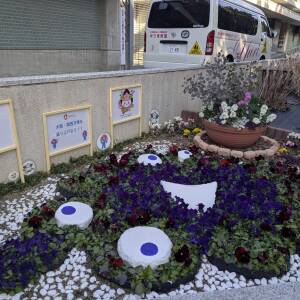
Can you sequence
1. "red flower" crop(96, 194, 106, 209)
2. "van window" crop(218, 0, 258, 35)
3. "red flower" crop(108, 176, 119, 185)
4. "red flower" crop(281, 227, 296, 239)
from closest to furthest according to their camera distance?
"red flower" crop(281, 227, 296, 239)
"red flower" crop(96, 194, 106, 209)
"red flower" crop(108, 176, 119, 185)
"van window" crop(218, 0, 258, 35)

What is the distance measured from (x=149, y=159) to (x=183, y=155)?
1.65ft

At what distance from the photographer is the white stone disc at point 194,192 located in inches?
122

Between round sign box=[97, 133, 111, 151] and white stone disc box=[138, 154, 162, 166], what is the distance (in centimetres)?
74

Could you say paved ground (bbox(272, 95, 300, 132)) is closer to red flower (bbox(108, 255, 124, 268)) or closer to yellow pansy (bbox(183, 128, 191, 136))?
yellow pansy (bbox(183, 128, 191, 136))

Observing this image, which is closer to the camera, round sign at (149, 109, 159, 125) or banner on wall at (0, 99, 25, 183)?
banner on wall at (0, 99, 25, 183)

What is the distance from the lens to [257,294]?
2102 millimetres

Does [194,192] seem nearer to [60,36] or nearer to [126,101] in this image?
[126,101]

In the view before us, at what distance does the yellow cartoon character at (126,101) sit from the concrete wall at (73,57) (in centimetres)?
580

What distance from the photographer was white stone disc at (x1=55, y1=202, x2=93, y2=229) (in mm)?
2723

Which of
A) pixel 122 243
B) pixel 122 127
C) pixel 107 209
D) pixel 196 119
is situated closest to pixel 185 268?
pixel 122 243

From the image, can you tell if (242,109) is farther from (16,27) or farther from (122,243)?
(16,27)

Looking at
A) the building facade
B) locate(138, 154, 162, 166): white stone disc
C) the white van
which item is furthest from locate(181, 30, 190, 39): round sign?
locate(138, 154, 162, 166): white stone disc

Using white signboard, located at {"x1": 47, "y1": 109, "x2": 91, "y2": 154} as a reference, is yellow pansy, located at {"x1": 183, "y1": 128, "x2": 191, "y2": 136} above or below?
below

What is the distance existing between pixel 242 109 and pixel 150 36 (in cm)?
508
